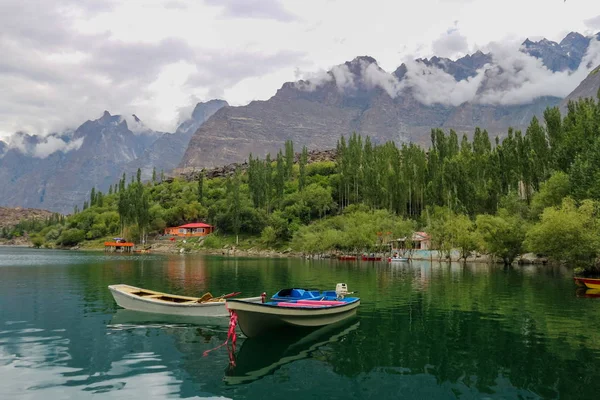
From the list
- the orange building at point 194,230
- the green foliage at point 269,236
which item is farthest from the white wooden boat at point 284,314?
the orange building at point 194,230

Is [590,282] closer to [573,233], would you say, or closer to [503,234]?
[573,233]

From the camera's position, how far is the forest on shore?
57853mm

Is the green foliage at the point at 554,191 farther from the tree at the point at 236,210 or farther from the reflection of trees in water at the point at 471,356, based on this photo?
the tree at the point at 236,210

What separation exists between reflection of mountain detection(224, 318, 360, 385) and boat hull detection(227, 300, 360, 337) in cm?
52

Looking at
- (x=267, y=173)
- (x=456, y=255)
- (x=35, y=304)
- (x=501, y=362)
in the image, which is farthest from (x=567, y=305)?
(x=267, y=173)

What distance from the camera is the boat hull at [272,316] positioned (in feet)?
66.1

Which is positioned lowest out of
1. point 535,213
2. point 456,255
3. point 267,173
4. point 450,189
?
point 456,255

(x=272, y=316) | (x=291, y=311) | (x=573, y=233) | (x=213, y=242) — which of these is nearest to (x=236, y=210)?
(x=213, y=242)

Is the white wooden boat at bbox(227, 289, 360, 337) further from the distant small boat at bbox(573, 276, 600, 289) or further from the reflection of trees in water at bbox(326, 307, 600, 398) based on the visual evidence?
the distant small boat at bbox(573, 276, 600, 289)

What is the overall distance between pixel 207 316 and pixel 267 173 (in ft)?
389

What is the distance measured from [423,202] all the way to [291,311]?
98.0 meters

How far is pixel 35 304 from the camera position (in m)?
31.9

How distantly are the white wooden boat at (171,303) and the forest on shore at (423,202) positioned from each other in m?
40.5

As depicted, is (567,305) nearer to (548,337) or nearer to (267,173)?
(548,337)
